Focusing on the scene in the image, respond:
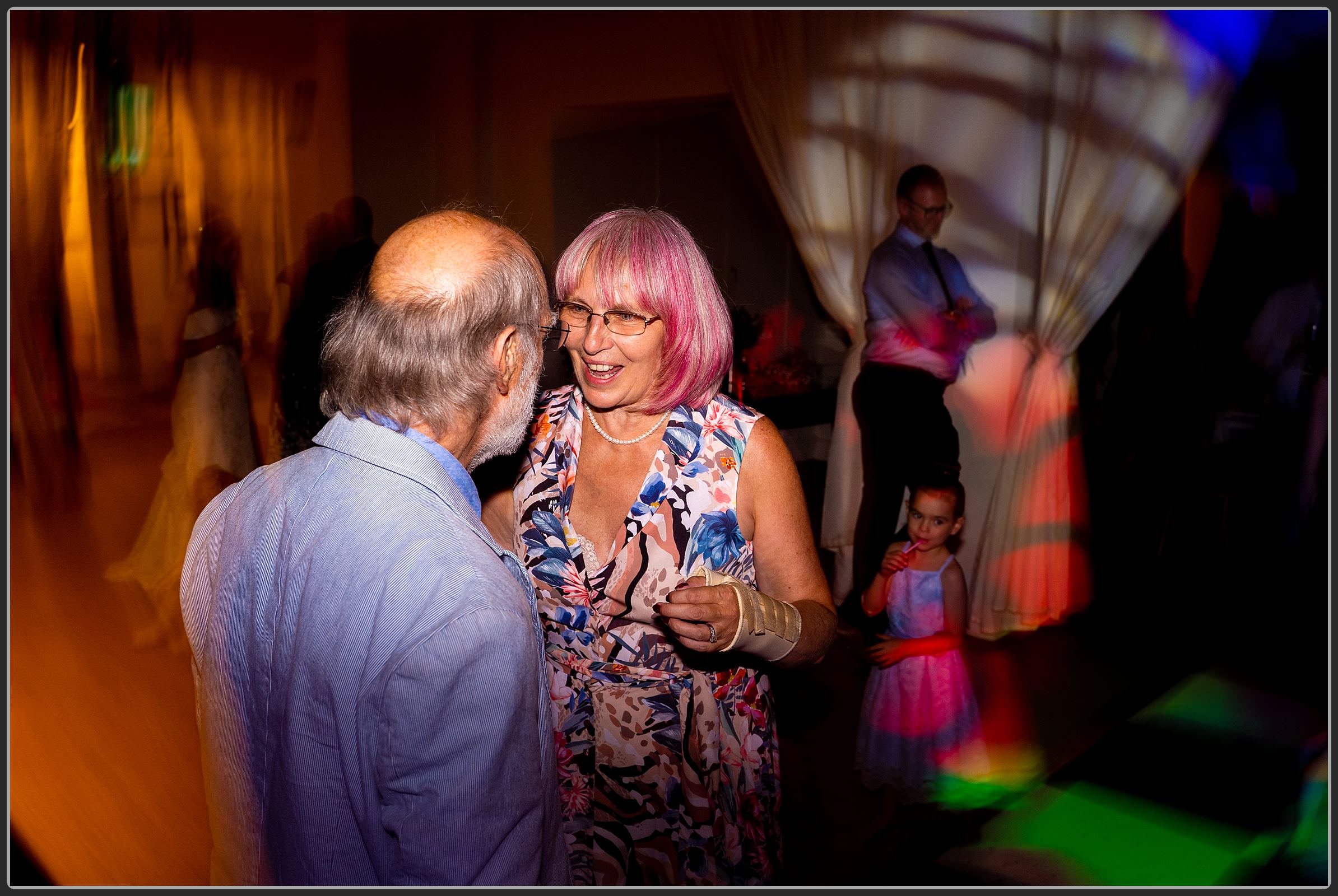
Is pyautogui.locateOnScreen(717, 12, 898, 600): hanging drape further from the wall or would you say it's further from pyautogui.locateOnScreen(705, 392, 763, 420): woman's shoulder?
pyautogui.locateOnScreen(705, 392, 763, 420): woman's shoulder

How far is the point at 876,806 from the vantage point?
1790 mm

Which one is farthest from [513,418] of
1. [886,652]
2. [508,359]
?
[886,652]

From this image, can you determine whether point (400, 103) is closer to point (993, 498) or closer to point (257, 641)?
point (257, 641)

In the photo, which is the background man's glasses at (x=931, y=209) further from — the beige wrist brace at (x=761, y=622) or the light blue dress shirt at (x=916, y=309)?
the beige wrist brace at (x=761, y=622)

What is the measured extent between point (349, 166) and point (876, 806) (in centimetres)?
164

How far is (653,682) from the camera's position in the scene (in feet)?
3.62

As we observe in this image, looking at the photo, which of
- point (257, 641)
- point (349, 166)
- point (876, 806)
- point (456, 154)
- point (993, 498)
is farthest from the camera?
point (993, 498)

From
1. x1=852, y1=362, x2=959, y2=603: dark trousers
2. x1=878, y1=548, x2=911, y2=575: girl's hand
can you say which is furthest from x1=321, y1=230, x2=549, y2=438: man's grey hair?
x1=852, y1=362, x2=959, y2=603: dark trousers

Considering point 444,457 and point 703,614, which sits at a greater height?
point 444,457

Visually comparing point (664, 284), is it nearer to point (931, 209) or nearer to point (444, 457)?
point (444, 457)

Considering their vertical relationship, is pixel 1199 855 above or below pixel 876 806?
above

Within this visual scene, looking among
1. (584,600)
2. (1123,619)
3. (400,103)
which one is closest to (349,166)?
(400,103)

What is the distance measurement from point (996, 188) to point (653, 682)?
154 cm

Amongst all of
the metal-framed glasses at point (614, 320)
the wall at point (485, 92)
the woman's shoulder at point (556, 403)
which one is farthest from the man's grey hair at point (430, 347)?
the wall at point (485, 92)
